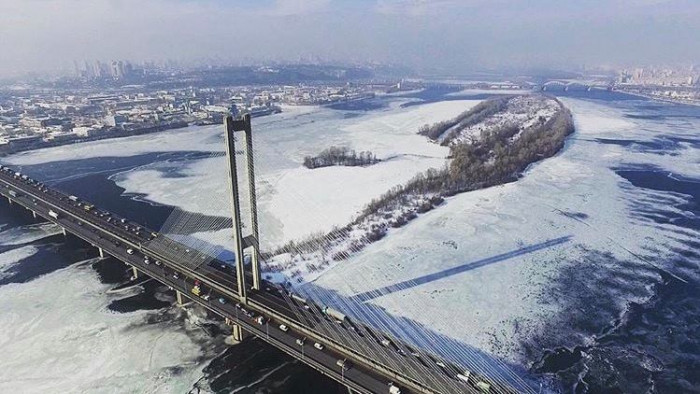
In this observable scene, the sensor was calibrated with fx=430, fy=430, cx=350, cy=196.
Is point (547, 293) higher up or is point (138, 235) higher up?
point (138, 235)

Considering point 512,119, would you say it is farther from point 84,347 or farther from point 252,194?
point 84,347

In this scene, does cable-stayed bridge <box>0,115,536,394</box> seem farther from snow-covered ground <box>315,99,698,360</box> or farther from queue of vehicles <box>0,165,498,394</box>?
snow-covered ground <box>315,99,698,360</box>

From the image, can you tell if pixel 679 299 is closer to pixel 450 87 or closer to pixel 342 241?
pixel 342 241

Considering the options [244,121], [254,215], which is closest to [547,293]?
[254,215]

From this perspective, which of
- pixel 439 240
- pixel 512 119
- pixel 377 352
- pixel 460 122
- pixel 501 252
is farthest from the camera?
pixel 460 122

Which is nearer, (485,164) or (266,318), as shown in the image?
(266,318)

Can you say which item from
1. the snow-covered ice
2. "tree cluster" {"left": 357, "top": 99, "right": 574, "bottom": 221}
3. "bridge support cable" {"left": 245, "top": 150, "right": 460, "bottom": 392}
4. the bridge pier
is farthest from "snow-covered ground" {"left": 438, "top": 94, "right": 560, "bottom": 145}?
the snow-covered ice

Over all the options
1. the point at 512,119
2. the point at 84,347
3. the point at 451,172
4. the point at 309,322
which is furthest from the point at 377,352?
the point at 512,119
